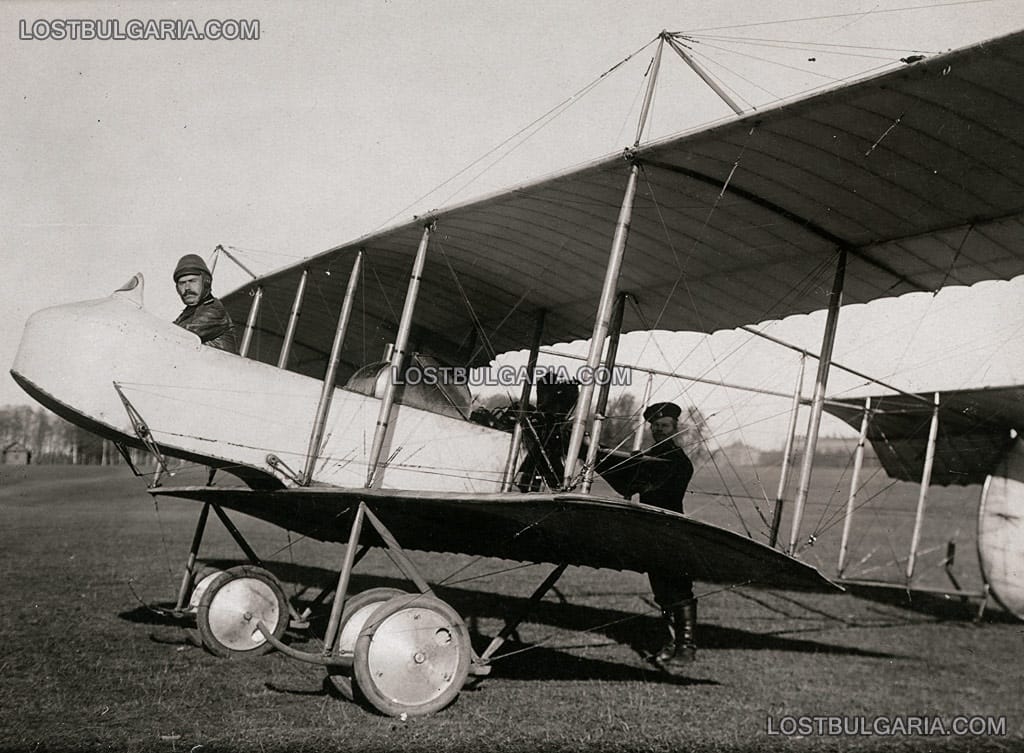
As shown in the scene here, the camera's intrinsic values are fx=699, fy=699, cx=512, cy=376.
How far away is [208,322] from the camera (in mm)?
4938

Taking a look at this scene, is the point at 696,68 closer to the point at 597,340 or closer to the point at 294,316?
the point at 597,340

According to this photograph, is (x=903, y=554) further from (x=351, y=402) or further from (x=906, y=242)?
(x=351, y=402)

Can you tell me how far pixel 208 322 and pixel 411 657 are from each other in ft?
8.91

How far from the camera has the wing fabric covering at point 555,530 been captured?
12.0 feet

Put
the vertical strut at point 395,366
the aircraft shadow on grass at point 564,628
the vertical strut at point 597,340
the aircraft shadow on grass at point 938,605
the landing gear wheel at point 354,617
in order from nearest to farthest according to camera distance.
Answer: the vertical strut at point 597,340, the landing gear wheel at point 354,617, the vertical strut at point 395,366, the aircraft shadow on grass at point 564,628, the aircraft shadow on grass at point 938,605

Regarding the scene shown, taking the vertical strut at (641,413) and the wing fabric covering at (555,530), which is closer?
the wing fabric covering at (555,530)

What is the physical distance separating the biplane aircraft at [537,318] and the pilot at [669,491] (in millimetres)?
704

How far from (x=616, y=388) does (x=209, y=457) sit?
3732 millimetres

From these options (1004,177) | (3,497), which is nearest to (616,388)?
(1004,177)

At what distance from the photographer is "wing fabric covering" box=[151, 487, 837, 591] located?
144 inches

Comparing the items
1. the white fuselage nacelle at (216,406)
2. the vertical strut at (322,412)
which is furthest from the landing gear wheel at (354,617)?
the vertical strut at (322,412)

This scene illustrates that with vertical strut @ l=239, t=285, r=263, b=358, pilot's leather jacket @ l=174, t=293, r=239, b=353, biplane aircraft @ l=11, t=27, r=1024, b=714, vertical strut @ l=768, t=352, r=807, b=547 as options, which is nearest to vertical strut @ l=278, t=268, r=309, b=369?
biplane aircraft @ l=11, t=27, r=1024, b=714

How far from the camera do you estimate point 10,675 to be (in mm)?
4164

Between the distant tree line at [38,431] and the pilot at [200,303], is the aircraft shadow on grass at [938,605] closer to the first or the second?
the pilot at [200,303]
